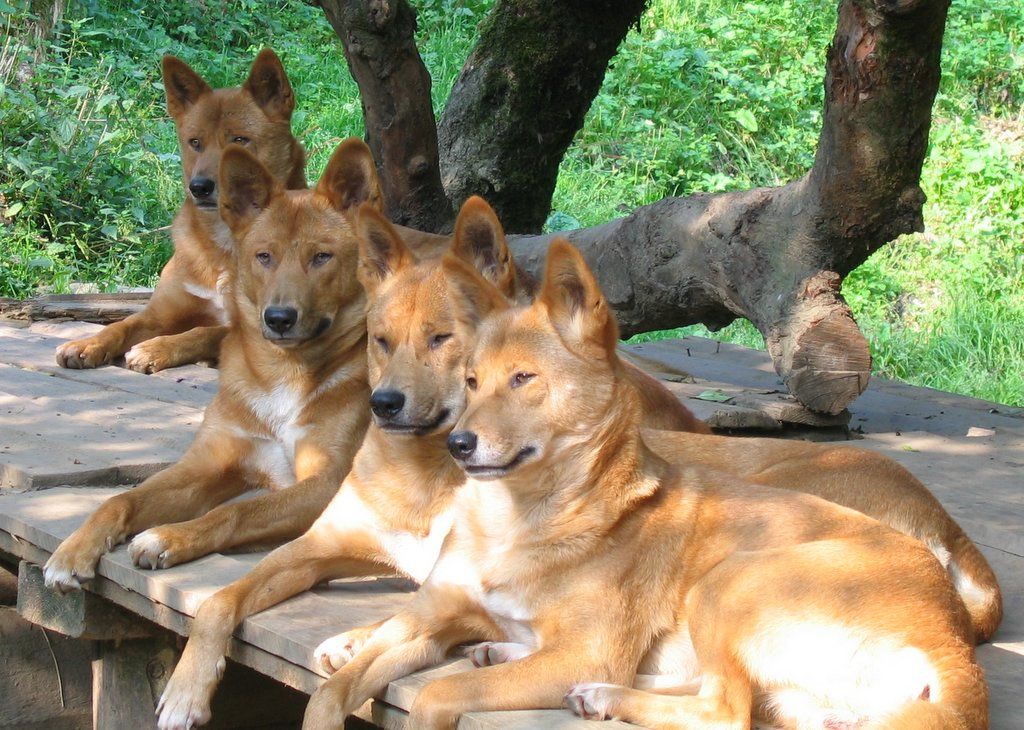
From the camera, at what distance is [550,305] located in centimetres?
336

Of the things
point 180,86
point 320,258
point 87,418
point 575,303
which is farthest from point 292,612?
point 180,86

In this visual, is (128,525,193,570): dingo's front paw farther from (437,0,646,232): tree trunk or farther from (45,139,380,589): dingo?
(437,0,646,232): tree trunk

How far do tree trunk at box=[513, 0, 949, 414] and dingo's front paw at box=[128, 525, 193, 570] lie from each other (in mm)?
2639

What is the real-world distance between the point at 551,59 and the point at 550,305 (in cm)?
427

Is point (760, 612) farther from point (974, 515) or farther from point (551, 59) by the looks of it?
point (551, 59)

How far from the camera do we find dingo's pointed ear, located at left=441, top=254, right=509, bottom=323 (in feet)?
11.6

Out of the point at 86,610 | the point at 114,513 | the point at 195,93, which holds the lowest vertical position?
the point at 86,610

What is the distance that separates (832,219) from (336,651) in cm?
299

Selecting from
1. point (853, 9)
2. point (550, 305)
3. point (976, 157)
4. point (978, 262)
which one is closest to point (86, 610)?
point (550, 305)

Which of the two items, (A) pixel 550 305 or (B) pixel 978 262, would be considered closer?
(A) pixel 550 305

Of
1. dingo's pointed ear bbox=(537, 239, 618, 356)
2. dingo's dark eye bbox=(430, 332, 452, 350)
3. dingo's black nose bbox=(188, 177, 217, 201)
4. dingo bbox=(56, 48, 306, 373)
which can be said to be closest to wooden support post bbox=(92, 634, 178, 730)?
dingo's dark eye bbox=(430, 332, 452, 350)

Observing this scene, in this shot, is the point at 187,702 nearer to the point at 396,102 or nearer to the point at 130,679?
the point at 130,679

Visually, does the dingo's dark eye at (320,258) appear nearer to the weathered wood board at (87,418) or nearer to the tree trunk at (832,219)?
the weathered wood board at (87,418)

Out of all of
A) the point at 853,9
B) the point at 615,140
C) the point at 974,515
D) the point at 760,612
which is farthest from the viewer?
the point at 615,140
